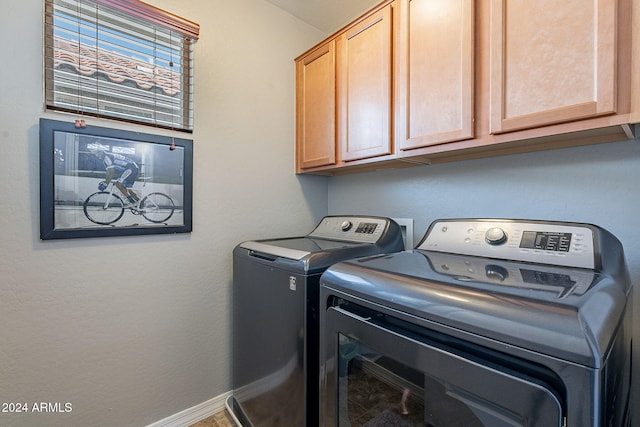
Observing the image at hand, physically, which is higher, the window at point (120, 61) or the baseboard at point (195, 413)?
the window at point (120, 61)

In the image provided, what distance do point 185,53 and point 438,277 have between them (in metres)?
1.67

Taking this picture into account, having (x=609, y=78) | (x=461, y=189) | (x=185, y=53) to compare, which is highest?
(x=185, y=53)

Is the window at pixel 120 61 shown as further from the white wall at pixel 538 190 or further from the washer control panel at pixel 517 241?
the washer control panel at pixel 517 241

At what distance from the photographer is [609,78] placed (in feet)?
2.59

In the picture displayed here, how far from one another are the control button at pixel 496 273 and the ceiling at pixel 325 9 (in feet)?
5.80

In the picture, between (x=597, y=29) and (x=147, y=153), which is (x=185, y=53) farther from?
(x=597, y=29)

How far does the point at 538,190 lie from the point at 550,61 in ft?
1.77

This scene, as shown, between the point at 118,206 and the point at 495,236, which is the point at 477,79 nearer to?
the point at 495,236

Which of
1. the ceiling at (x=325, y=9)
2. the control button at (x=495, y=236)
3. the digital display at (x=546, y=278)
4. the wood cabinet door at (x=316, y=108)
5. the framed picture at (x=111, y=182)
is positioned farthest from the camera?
the ceiling at (x=325, y=9)

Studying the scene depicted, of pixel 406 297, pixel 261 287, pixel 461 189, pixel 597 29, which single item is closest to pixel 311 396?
pixel 261 287

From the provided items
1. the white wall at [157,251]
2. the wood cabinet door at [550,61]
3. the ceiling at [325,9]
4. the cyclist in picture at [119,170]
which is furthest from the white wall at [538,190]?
the cyclist in picture at [119,170]

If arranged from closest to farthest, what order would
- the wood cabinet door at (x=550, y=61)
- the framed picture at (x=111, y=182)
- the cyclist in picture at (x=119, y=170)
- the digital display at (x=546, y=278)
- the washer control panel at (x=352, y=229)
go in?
the digital display at (x=546, y=278)
the wood cabinet door at (x=550, y=61)
the framed picture at (x=111, y=182)
the cyclist in picture at (x=119, y=170)
the washer control panel at (x=352, y=229)

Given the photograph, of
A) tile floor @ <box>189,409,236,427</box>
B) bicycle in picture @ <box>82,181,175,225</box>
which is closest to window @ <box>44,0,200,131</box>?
bicycle in picture @ <box>82,181,175,225</box>

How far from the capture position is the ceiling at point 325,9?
1.78 meters
